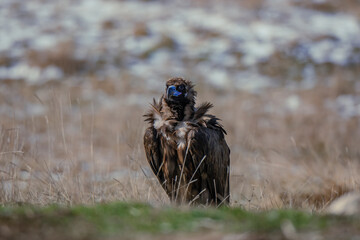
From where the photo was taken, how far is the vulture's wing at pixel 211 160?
233 inches

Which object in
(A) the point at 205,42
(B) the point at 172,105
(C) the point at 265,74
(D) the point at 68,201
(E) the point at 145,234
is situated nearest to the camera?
(E) the point at 145,234

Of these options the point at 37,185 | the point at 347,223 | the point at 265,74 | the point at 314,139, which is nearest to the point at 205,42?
the point at 265,74

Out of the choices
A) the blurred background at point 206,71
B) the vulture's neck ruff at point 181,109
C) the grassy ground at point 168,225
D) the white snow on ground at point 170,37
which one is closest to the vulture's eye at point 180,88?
the vulture's neck ruff at point 181,109

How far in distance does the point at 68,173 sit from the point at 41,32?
17864mm

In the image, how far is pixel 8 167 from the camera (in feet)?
22.5

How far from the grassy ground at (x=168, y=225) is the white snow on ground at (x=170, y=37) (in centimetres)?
1504

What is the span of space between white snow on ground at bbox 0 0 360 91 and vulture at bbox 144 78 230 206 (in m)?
12.6

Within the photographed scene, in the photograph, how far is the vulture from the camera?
595 cm

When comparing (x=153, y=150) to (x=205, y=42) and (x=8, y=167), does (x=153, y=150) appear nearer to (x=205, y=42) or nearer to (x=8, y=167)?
(x=8, y=167)

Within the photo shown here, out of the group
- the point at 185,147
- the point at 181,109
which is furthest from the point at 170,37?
the point at 185,147

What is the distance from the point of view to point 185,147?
5930 millimetres

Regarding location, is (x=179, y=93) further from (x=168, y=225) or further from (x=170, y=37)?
(x=170, y=37)

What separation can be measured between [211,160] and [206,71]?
14.3m

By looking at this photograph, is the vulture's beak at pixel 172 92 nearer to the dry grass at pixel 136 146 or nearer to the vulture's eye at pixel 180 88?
the vulture's eye at pixel 180 88
